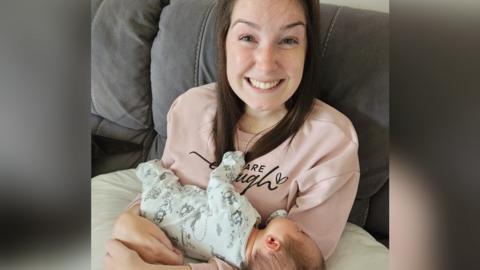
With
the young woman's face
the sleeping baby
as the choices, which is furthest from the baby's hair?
the young woman's face

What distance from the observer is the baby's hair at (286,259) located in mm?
433

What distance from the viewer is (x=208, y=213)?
18.3 inches

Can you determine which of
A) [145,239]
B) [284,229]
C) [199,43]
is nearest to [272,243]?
[284,229]

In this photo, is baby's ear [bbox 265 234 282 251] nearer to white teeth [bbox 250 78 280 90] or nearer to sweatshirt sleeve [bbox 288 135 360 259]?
sweatshirt sleeve [bbox 288 135 360 259]

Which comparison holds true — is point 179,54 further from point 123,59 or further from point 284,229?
point 284,229

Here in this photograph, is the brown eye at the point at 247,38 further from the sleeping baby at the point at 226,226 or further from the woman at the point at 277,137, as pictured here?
the sleeping baby at the point at 226,226

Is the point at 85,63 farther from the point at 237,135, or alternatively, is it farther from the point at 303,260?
the point at 303,260

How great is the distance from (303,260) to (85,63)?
28 cm

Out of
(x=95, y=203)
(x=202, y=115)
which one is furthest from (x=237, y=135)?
(x=95, y=203)

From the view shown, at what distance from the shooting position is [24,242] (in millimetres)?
477

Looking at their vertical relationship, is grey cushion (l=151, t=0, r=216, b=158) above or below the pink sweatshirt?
above

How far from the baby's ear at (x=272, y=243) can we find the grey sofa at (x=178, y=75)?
4.1 inches

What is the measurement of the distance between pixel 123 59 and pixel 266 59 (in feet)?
0.60

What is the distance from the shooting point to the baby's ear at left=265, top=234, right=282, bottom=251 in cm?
44
